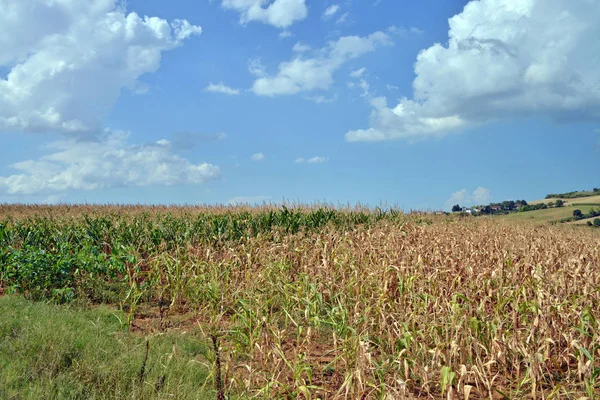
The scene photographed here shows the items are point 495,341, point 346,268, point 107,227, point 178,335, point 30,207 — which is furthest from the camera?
point 30,207

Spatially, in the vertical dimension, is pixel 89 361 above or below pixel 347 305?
below

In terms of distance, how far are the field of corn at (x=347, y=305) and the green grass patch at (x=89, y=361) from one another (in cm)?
26

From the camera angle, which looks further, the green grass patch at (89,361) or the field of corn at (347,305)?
the field of corn at (347,305)

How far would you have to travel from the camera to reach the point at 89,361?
544 centimetres

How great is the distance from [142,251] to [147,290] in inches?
96.7

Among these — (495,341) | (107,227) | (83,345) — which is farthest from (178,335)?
(107,227)

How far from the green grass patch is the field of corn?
0.26m

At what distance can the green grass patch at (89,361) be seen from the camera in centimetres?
488

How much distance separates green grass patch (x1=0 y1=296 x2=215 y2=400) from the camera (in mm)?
4879

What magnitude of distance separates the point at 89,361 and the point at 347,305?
3.77 meters

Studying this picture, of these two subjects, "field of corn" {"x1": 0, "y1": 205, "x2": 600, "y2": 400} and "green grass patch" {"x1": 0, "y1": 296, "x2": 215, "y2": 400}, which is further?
"field of corn" {"x1": 0, "y1": 205, "x2": 600, "y2": 400}

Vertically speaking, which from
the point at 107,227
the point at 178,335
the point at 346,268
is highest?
the point at 107,227

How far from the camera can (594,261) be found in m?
10.4

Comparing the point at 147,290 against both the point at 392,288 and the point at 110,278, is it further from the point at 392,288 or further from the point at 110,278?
the point at 392,288
